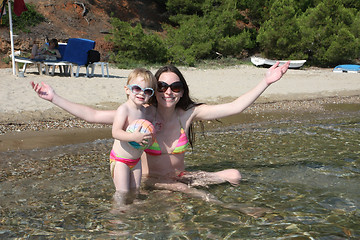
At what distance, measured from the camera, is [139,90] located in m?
3.47

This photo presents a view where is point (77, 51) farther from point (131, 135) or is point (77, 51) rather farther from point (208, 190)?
point (131, 135)

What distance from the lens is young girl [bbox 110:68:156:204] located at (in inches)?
134

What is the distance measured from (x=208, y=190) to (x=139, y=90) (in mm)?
1364

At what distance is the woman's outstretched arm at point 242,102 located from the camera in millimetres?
3600

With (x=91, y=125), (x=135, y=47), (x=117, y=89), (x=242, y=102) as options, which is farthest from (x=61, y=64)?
(x=242, y=102)

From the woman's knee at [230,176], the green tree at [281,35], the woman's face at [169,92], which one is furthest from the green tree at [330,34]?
the woman's face at [169,92]

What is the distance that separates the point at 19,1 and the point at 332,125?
11056 mm

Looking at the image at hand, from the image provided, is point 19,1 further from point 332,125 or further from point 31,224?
point 31,224

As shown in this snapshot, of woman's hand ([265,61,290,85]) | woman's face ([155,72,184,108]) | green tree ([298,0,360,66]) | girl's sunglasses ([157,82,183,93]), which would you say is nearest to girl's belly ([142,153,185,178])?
woman's face ([155,72,184,108])

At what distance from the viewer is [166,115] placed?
3.90 m

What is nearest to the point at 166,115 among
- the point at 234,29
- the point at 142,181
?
the point at 142,181

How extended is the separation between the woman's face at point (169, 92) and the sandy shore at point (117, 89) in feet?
15.0

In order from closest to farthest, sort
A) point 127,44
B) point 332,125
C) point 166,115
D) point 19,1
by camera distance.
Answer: point 166,115 < point 332,125 < point 19,1 < point 127,44

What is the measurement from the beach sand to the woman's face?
278 cm
